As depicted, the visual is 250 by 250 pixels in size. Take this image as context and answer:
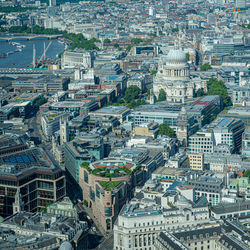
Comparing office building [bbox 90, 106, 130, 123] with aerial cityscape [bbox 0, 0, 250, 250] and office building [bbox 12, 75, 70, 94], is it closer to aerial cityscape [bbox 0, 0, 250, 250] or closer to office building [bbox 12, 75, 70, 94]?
aerial cityscape [bbox 0, 0, 250, 250]

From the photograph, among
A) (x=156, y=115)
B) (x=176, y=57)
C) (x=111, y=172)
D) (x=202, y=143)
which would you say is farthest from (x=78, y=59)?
(x=111, y=172)

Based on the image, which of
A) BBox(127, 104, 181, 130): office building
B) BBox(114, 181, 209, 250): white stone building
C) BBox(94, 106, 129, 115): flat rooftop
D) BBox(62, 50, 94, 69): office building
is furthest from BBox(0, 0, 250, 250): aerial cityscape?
BBox(62, 50, 94, 69): office building

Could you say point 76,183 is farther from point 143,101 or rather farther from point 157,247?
point 143,101

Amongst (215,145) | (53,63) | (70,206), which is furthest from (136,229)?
(53,63)

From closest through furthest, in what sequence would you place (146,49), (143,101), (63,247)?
1. (63,247)
2. (143,101)
3. (146,49)

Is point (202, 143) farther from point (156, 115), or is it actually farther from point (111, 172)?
point (111, 172)
